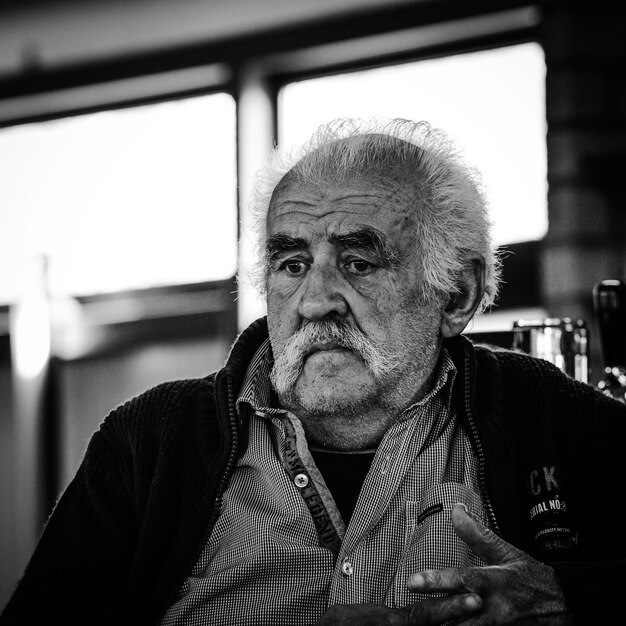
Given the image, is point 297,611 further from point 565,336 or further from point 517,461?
point 565,336

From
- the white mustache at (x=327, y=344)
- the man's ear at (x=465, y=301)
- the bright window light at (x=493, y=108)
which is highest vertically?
the bright window light at (x=493, y=108)

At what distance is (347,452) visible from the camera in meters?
1.50

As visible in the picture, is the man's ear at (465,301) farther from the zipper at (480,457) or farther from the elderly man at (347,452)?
the zipper at (480,457)

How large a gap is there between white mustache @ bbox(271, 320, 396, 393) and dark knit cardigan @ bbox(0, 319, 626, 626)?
95 millimetres

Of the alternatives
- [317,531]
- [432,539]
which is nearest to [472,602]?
[432,539]

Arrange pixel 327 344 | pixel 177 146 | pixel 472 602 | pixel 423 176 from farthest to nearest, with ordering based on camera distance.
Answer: pixel 177 146 < pixel 423 176 < pixel 327 344 < pixel 472 602

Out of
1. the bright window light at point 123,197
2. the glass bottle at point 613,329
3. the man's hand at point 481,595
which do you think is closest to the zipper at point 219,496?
the man's hand at point 481,595

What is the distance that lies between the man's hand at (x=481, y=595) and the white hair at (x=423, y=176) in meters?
0.48

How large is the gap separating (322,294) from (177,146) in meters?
2.20

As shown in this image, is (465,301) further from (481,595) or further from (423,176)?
(481,595)

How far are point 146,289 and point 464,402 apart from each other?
Answer: 2276mm

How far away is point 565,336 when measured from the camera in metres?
1.80

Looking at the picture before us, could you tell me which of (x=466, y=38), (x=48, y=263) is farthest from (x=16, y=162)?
(x=466, y=38)

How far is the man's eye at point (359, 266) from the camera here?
1.50 m
